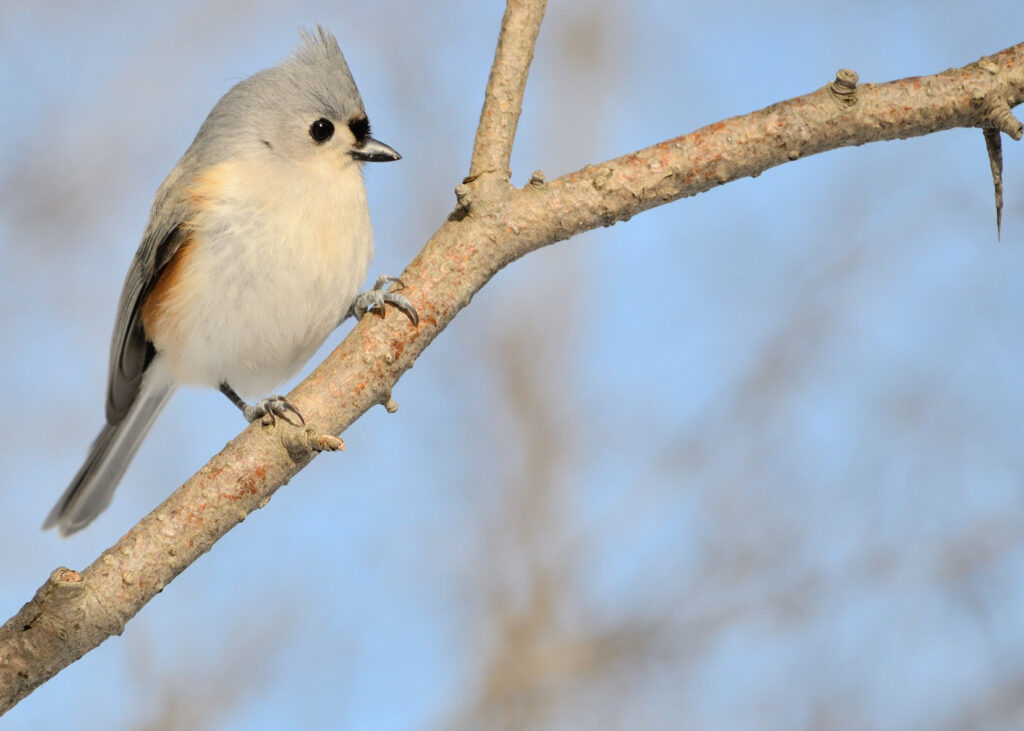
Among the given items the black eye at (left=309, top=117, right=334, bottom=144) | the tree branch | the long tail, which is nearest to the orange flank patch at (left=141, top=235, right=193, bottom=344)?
the long tail

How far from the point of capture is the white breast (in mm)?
2389

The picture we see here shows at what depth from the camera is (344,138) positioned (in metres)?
2.58

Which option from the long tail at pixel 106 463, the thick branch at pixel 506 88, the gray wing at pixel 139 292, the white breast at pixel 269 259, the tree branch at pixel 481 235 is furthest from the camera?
the long tail at pixel 106 463

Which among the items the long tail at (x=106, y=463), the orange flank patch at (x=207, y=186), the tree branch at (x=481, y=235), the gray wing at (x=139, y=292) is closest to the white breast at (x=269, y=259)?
the orange flank patch at (x=207, y=186)

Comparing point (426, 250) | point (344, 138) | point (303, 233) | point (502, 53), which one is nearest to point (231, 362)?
point (303, 233)

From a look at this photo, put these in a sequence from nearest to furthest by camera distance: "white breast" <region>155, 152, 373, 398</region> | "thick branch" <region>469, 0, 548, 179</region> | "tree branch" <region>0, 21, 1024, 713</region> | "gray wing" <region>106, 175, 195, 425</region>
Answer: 1. "tree branch" <region>0, 21, 1024, 713</region>
2. "thick branch" <region>469, 0, 548, 179</region>
3. "white breast" <region>155, 152, 373, 398</region>
4. "gray wing" <region>106, 175, 195, 425</region>

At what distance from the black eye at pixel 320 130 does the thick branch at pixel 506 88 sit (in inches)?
31.7

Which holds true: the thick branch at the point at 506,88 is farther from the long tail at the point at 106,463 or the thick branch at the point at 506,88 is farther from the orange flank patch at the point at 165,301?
the long tail at the point at 106,463

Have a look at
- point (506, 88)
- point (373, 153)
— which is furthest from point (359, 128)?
point (506, 88)

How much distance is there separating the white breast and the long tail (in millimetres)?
453

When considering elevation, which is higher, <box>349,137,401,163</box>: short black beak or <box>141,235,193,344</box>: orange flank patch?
<box>349,137,401,163</box>: short black beak

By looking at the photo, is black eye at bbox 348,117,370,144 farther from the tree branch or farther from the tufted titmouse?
the tree branch

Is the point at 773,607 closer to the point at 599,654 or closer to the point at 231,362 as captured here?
the point at 599,654

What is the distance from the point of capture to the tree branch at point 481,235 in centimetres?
152
